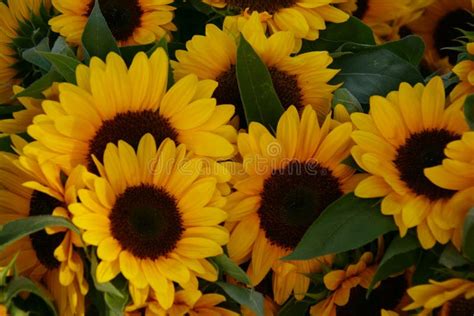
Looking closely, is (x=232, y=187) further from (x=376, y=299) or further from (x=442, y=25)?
(x=442, y=25)

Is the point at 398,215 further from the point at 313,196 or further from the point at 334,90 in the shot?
the point at 334,90

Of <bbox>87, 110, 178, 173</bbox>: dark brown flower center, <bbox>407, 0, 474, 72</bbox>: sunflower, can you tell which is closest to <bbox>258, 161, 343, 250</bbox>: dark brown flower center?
<bbox>87, 110, 178, 173</bbox>: dark brown flower center

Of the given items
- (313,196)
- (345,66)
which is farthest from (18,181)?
(345,66)

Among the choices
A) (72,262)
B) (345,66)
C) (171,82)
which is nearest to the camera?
(72,262)

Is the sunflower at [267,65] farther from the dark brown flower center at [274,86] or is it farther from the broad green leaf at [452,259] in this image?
the broad green leaf at [452,259]

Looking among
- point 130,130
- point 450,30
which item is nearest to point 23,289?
point 130,130
